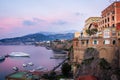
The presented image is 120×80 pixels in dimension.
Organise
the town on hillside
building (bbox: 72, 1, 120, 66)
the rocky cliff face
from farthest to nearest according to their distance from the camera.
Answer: building (bbox: 72, 1, 120, 66)
the town on hillside
the rocky cliff face

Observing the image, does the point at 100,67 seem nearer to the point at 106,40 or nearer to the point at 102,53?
the point at 102,53

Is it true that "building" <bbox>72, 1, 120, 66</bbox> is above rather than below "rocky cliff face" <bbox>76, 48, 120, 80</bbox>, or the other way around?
above

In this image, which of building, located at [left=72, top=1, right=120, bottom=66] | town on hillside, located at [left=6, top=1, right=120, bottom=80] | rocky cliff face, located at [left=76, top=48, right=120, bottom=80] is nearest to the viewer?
rocky cliff face, located at [left=76, top=48, right=120, bottom=80]

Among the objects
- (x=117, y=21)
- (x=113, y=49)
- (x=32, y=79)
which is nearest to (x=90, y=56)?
(x=113, y=49)

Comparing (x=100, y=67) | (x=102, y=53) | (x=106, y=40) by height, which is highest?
(x=106, y=40)

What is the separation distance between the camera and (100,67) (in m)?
32.0

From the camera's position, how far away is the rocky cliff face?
31.0 m

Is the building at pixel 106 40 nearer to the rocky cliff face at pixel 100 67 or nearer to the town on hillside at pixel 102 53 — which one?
the town on hillside at pixel 102 53

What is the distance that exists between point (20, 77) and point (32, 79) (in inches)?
122

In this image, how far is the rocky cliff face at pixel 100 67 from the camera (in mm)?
31038

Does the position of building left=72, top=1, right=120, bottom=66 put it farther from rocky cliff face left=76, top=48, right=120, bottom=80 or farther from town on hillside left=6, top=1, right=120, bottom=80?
rocky cliff face left=76, top=48, right=120, bottom=80

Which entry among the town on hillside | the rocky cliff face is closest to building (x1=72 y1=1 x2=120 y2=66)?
the town on hillside

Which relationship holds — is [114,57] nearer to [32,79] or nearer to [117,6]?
[117,6]

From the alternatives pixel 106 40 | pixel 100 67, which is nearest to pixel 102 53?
pixel 106 40
